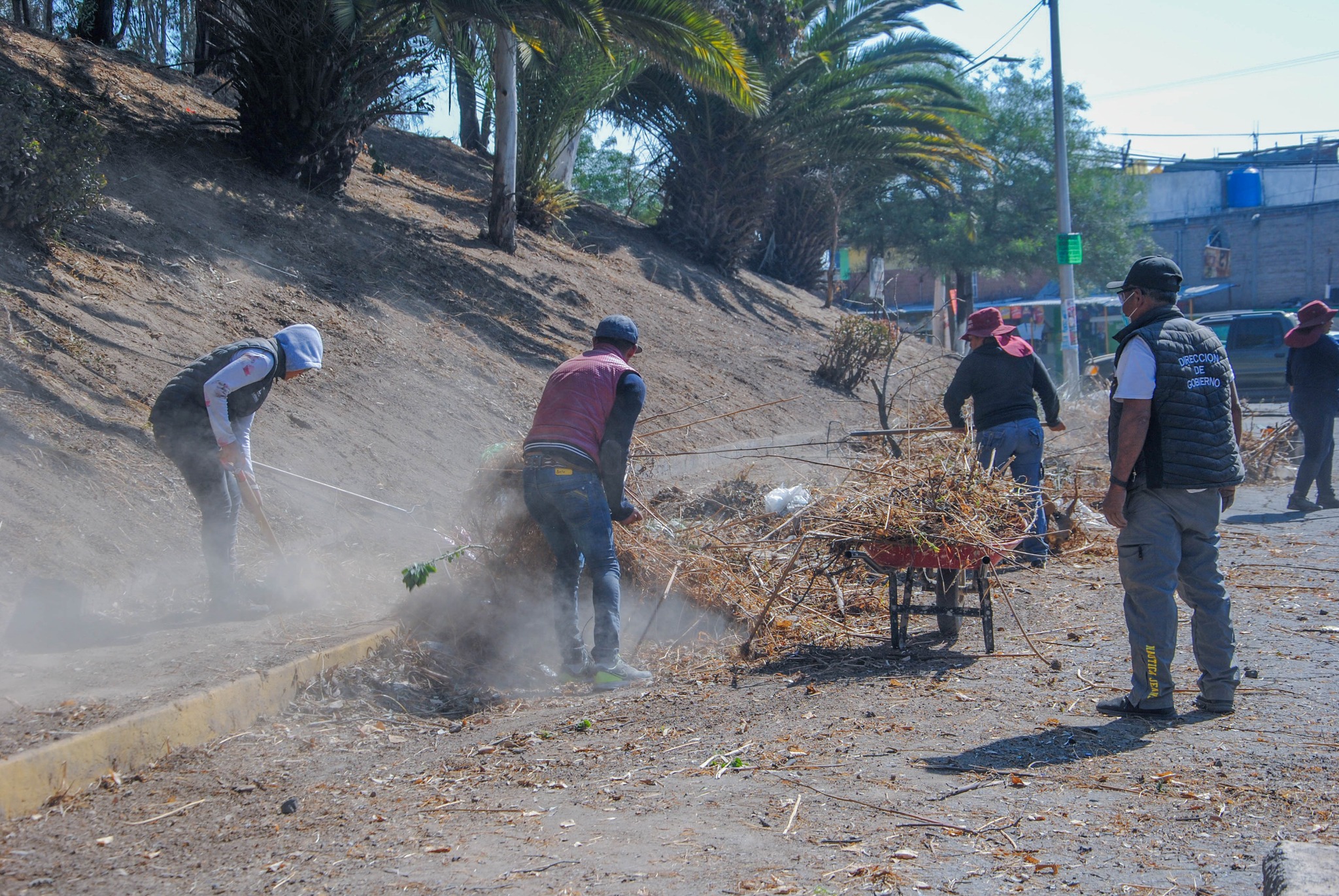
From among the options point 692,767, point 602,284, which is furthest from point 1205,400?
point 602,284

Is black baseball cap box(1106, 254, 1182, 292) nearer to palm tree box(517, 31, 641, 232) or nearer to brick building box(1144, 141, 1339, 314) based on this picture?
palm tree box(517, 31, 641, 232)

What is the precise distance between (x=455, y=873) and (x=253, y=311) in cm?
709

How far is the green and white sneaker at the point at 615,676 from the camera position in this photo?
512cm

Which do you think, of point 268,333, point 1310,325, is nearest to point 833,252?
point 1310,325

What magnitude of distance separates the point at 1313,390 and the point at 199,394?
9.45 m

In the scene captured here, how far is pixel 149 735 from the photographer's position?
151 inches

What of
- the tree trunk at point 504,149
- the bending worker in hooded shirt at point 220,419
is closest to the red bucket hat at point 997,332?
the bending worker in hooded shirt at point 220,419

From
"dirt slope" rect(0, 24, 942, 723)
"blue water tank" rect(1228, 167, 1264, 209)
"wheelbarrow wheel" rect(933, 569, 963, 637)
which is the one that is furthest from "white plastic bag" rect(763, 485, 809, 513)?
"blue water tank" rect(1228, 167, 1264, 209)

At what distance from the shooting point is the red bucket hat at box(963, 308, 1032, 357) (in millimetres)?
7051

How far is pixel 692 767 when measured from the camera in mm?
3889

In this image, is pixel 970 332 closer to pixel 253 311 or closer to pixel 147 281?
pixel 253 311

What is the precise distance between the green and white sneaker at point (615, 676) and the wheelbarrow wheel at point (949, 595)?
1.63 m

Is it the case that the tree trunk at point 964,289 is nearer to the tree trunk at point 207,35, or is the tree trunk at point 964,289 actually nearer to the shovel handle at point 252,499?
the tree trunk at point 207,35

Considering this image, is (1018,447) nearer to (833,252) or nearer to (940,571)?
(940,571)
